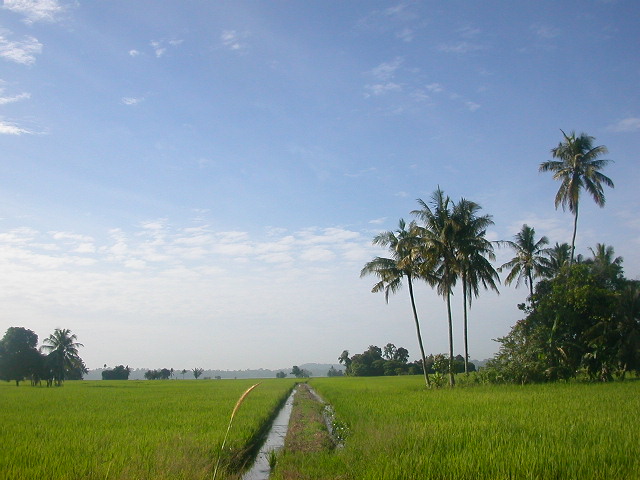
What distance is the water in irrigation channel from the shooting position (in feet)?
32.1

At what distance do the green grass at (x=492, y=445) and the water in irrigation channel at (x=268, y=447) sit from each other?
0.43 meters

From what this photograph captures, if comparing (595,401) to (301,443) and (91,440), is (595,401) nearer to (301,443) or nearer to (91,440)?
(301,443)

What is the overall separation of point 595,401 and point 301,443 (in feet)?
30.3

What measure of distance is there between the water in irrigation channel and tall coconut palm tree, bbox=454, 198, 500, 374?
1321 cm

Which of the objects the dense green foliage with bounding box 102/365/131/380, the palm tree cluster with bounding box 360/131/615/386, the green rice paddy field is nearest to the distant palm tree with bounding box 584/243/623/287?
the palm tree cluster with bounding box 360/131/615/386

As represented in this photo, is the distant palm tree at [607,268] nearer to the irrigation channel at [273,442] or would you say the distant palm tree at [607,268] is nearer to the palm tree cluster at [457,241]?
the palm tree cluster at [457,241]

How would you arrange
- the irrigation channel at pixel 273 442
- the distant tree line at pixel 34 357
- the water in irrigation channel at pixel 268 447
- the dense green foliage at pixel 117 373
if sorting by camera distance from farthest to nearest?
1. the dense green foliage at pixel 117 373
2. the distant tree line at pixel 34 357
3. the irrigation channel at pixel 273 442
4. the water in irrigation channel at pixel 268 447

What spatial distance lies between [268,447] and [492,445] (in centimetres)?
639

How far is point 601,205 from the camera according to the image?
91.1ft

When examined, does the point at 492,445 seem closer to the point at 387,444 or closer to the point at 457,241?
the point at 387,444

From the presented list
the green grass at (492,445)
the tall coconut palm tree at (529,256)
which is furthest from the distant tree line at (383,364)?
the green grass at (492,445)

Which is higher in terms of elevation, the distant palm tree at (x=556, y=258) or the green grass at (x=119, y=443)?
the distant palm tree at (x=556, y=258)

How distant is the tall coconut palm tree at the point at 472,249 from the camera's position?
27062mm

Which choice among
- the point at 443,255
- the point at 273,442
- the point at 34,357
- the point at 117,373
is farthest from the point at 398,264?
the point at 117,373
